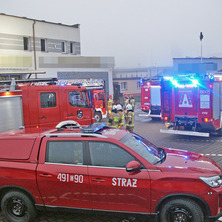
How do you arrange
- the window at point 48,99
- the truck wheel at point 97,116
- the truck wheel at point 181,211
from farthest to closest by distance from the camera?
the truck wheel at point 97,116 < the window at point 48,99 < the truck wheel at point 181,211

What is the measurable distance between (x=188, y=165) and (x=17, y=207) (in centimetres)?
284

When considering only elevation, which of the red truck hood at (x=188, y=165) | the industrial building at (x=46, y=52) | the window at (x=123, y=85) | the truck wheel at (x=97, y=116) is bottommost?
the truck wheel at (x=97, y=116)

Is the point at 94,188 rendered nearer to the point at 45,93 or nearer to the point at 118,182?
the point at 118,182

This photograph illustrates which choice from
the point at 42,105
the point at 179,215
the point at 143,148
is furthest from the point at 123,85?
the point at 179,215

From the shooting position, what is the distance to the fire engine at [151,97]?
16.9 meters

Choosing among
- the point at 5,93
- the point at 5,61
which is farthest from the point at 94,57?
the point at 5,93

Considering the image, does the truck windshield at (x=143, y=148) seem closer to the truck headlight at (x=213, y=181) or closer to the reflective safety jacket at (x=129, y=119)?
the truck headlight at (x=213, y=181)

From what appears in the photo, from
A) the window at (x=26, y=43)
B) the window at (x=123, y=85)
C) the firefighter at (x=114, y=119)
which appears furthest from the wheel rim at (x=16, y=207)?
the window at (x=123, y=85)

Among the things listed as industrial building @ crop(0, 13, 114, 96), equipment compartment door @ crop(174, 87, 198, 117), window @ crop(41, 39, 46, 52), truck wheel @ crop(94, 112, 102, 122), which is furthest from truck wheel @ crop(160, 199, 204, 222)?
window @ crop(41, 39, 46, 52)

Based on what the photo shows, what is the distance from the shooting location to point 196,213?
13.3ft

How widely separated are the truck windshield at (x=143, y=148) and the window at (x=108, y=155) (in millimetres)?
198

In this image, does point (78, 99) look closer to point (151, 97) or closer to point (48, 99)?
point (48, 99)

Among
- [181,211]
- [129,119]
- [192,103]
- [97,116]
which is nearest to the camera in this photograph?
[181,211]

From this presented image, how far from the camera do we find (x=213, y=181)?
4156 millimetres
